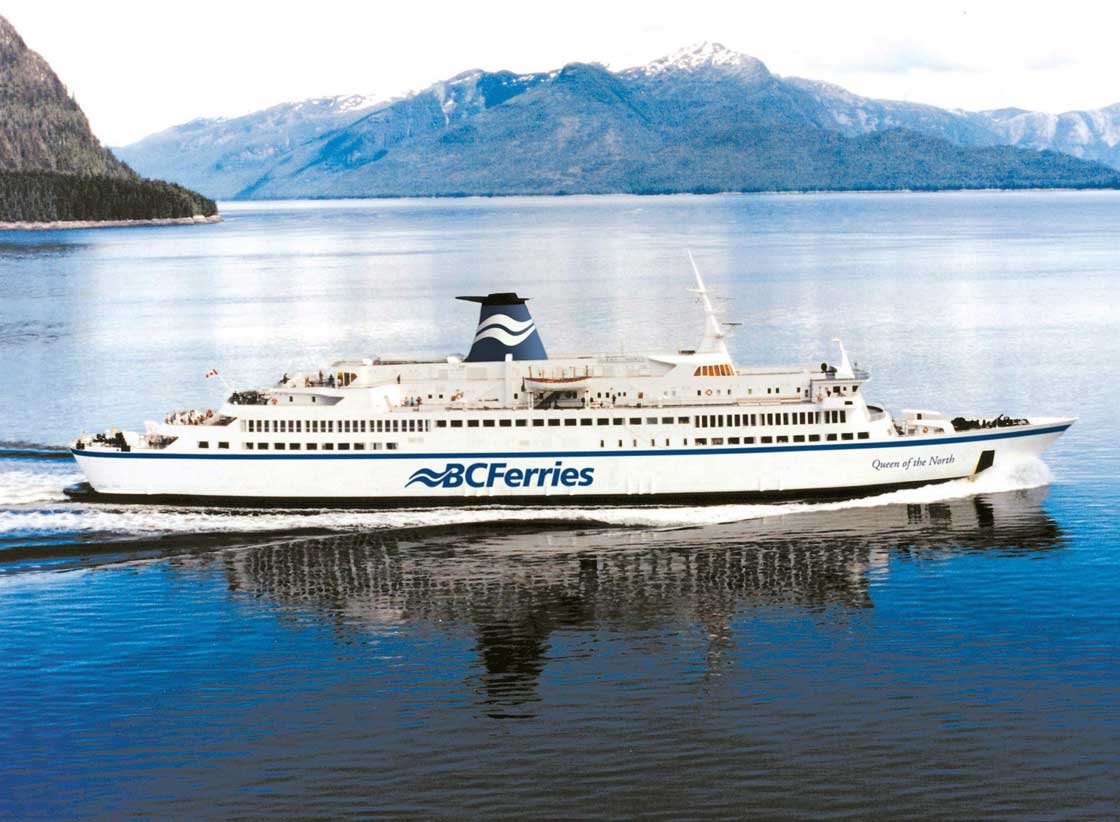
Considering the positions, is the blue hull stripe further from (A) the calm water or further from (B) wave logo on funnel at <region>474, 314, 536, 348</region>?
(B) wave logo on funnel at <region>474, 314, 536, 348</region>

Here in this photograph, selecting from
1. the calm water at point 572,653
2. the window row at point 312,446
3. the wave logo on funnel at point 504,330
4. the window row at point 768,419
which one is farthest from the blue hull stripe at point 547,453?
the wave logo on funnel at point 504,330

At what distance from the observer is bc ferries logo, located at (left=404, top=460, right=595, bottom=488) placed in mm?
52281

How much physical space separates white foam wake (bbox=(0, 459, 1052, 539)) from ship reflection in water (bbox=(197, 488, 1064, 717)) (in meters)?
0.90

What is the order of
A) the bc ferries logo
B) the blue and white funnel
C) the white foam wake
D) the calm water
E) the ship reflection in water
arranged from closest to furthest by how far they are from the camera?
the calm water < the ship reflection in water < the white foam wake < the bc ferries logo < the blue and white funnel

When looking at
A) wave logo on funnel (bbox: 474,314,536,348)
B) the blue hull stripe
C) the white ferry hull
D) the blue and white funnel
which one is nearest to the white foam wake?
the white ferry hull

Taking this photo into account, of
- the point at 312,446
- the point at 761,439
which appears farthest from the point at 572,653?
the point at 312,446

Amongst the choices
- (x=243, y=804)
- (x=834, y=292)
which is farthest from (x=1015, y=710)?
(x=834, y=292)

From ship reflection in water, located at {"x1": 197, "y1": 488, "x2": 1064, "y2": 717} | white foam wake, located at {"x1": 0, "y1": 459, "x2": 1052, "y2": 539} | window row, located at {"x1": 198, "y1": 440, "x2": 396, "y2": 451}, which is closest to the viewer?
ship reflection in water, located at {"x1": 197, "y1": 488, "x2": 1064, "y2": 717}

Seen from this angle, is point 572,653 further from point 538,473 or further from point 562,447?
point 562,447

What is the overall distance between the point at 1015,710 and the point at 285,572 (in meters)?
23.6

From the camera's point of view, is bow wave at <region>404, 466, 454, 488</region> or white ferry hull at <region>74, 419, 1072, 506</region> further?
bow wave at <region>404, 466, 454, 488</region>

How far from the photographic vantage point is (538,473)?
2060 inches

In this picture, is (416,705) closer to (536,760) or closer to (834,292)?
(536,760)

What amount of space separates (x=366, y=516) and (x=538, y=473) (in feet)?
21.7
